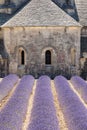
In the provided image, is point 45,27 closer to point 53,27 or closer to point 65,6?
point 53,27

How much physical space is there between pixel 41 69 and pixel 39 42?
2.12 metres

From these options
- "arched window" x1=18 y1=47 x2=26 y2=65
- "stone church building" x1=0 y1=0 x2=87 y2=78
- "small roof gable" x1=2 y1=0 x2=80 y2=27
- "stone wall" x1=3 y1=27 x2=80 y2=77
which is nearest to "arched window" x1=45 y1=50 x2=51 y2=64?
"stone church building" x1=0 y1=0 x2=87 y2=78

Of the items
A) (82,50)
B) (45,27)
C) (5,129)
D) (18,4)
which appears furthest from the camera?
(18,4)

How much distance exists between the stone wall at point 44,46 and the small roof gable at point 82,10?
11.8 ft

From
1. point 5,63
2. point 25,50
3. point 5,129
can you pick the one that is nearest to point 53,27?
point 25,50

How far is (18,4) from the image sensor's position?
3219cm

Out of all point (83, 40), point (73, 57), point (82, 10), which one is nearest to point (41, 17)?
point (73, 57)

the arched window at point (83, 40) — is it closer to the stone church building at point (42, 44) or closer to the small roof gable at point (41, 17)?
the stone church building at point (42, 44)

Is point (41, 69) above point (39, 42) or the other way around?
the other way around

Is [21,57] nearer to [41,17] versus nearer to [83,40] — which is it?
[41,17]

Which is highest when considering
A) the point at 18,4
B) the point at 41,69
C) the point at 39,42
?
the point at 18,4

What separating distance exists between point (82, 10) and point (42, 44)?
705cm

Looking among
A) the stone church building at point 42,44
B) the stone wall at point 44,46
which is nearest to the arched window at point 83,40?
the stone church building at point 42,44

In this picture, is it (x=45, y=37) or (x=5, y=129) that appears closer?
(x=5, y=129)
